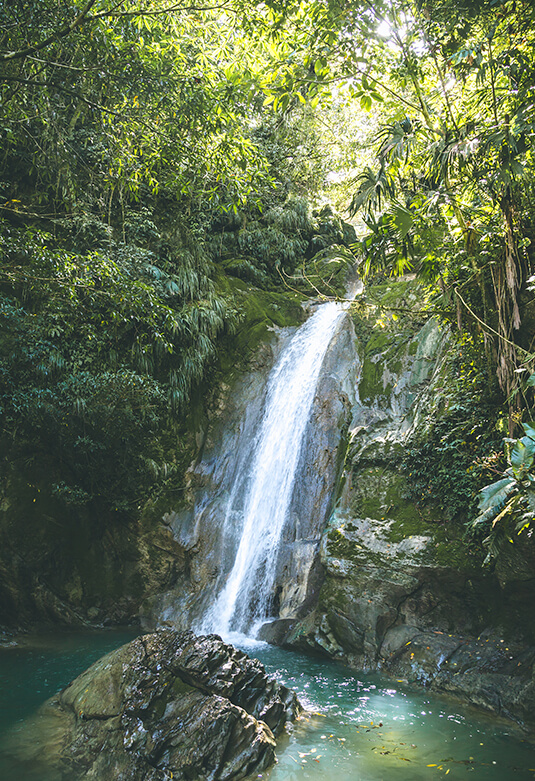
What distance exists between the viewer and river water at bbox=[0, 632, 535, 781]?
393 cm

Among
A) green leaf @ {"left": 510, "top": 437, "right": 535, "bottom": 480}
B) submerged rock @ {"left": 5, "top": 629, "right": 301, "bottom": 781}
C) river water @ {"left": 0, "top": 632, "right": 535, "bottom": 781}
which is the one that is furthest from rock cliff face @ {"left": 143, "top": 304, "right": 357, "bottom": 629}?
green leaf @ {"left": 510, "top": 437, "right": 535, "bottom": 480}

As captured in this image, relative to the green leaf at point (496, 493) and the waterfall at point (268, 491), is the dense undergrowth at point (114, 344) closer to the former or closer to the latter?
the waterfall at point (268, 491)

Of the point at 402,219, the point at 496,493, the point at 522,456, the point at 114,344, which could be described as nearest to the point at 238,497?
the point at 114,344

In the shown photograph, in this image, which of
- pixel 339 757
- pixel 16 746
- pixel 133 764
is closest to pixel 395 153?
pixel 339 757

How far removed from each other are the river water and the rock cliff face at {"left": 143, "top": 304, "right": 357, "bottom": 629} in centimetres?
158

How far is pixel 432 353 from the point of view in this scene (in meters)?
8.80

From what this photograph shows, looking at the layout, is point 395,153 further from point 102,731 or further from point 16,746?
point 16,746

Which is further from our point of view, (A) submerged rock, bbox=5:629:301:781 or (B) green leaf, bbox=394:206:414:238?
(B) green leaf, bbox=394:206:414:238

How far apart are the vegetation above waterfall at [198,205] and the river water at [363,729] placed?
2.48m

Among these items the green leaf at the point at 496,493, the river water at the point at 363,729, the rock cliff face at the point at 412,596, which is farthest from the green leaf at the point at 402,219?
the river water at the point at 363,729

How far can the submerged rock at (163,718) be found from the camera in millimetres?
3896

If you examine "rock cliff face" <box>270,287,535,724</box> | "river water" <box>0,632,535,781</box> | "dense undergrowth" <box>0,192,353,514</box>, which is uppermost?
"dense undergrowth" <box>0,192,353,514</box>

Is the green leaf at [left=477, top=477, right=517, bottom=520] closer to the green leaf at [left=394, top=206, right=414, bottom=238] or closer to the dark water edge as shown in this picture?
the green leaf at [left=394, top=206, right=414, bottom=238]

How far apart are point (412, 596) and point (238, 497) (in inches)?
169
